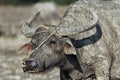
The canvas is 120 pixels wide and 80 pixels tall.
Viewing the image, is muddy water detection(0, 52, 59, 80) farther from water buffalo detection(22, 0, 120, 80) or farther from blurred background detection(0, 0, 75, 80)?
water buffalo detection(22, 0, 120, 80)

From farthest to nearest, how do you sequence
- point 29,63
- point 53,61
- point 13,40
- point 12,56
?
1. point 13,40
2. point 12,56
3. point 53,61
4. point 29,63

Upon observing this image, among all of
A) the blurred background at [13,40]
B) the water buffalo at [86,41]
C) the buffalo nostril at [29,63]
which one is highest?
the buffalo nostril at [29,63]

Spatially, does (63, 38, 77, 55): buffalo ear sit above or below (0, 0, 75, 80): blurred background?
above

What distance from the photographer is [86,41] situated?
13.7 metres

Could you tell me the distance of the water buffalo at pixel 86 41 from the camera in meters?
13.2

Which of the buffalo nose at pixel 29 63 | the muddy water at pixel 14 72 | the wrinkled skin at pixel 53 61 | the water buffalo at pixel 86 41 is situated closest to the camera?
the buffalo nose at pixel 29 63

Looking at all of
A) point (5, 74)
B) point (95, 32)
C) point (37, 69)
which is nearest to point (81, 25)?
point (95, 32)

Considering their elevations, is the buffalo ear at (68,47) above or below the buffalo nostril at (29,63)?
below

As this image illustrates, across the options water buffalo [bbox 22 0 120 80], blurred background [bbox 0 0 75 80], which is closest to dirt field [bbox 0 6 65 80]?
blurred background [bbox 0 0 75 80]

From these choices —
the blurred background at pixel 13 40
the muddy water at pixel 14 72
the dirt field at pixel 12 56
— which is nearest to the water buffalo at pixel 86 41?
the blurred background at pixel 13 40

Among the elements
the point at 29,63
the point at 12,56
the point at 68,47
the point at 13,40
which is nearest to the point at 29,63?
the point at 29,63

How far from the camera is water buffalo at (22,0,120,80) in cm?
1316

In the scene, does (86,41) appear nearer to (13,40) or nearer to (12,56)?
(12,56)

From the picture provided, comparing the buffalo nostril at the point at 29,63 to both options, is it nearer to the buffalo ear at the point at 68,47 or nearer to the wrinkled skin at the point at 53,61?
the wrinkled skin at the point at 53,61
